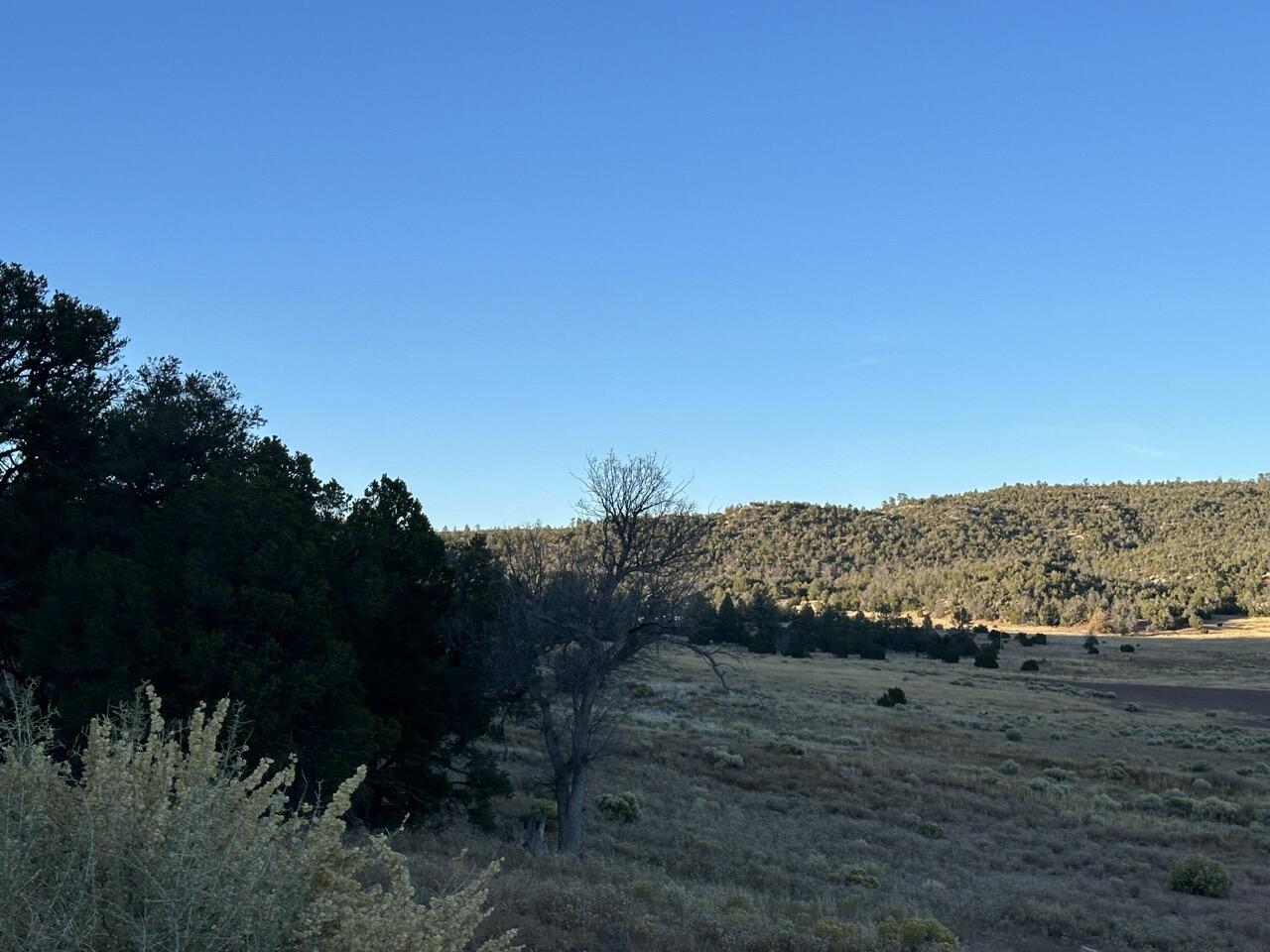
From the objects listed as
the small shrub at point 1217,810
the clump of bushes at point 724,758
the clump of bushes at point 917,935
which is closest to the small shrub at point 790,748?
the clump of bushes at point 724,758

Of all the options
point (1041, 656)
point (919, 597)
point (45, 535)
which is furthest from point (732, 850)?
point (919, 597)

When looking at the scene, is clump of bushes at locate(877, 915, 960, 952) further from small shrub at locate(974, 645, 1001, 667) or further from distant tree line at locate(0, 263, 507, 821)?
small shrub at locate(974, 645, 1001, 667)

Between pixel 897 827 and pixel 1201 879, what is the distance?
26.2 feet

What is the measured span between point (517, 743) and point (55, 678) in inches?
752

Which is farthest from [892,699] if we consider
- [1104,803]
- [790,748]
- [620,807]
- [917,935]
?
[917,935]

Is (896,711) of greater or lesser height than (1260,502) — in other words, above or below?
below

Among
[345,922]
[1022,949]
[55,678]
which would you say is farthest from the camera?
[55,678]

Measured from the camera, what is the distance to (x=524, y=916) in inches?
409

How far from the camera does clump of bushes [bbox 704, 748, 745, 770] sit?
Answer: 1297 inches

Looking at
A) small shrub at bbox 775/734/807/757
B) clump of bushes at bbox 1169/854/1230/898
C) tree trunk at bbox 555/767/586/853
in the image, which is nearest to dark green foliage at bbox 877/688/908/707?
small shrub at bbox 775/734/807/757

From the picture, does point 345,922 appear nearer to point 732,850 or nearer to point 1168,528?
point 732,850

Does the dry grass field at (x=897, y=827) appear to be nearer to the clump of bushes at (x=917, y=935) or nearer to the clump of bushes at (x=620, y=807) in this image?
the clump of bushes at (x=917, y=935)

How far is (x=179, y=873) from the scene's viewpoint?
4.01 meters

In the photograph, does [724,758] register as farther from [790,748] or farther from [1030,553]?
[1030,553]
